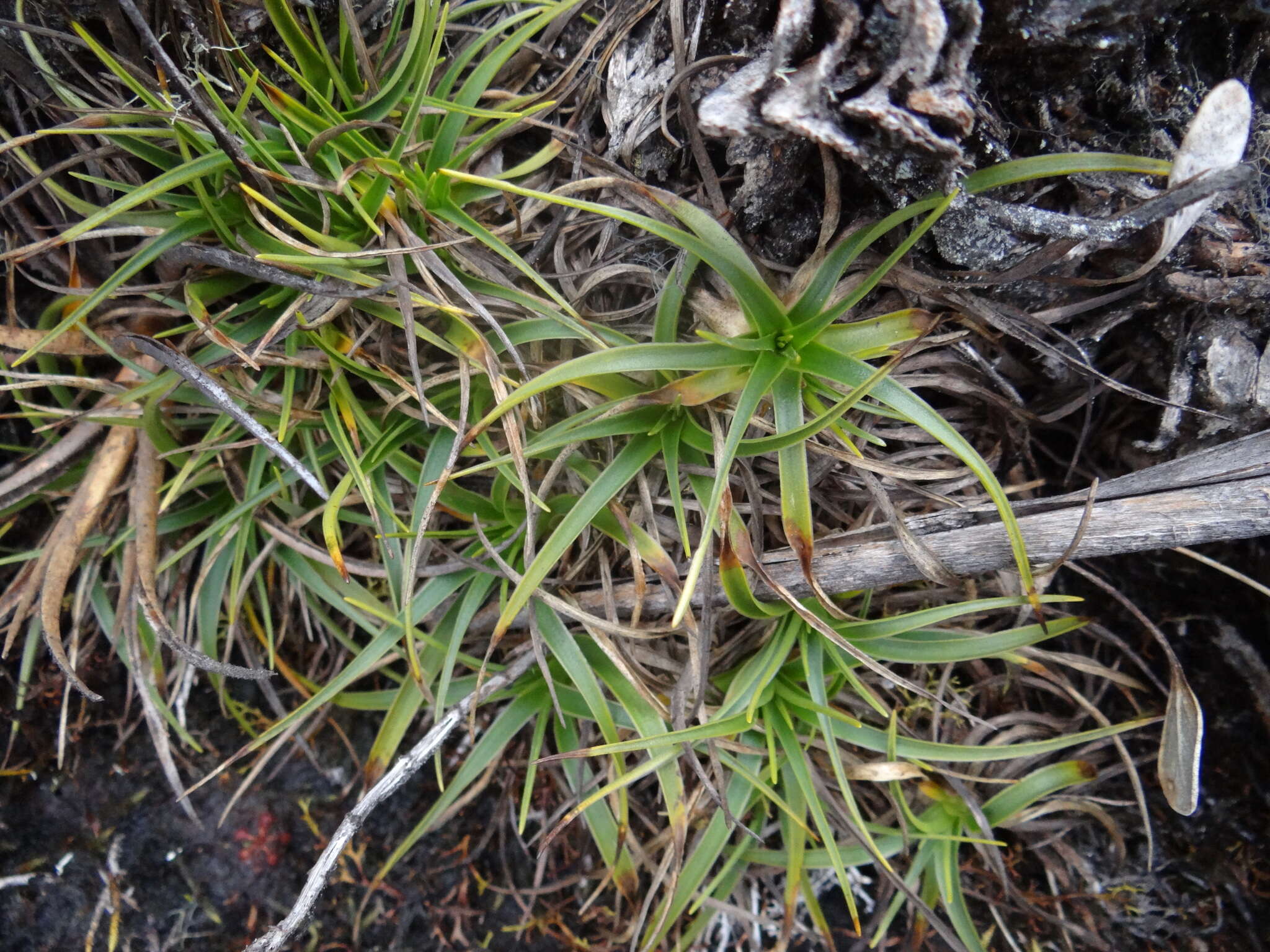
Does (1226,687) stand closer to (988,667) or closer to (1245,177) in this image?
(988,667)

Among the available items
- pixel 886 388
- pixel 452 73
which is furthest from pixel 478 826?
pixel 452 73

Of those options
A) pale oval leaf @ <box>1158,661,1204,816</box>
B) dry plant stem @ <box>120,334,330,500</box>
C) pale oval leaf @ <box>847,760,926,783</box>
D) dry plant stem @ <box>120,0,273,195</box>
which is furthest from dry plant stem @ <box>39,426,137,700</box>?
pale oval leaf @ <box>1158,661,1204,816</box>

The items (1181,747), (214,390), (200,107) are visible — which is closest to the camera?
(200,107)

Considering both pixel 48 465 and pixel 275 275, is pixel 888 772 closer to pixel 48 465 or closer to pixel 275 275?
pixel 275 275

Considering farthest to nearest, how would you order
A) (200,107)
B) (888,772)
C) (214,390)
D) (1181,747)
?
(888,772), (1181,747), (214,390), (200,107)

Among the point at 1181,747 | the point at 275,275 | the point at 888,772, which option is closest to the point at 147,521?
the point at 275,275

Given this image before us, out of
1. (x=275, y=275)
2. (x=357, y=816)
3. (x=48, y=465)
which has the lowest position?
(x=357, y=816)

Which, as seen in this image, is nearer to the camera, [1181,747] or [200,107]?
[200,107]

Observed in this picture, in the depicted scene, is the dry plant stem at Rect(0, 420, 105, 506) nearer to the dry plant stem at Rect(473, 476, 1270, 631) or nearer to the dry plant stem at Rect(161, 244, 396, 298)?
the dry plant stem at Rect(161, 244, 396, 298)
